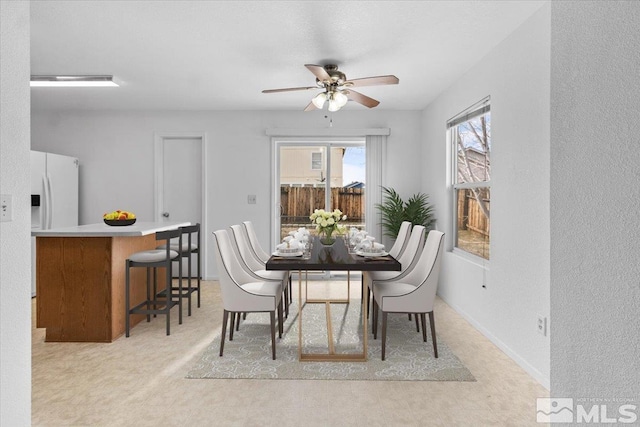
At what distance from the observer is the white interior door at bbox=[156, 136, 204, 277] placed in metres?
5.93

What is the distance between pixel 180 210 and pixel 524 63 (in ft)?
16.1

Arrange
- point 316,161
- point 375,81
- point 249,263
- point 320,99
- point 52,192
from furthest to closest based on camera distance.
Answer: point 316,161
point 52,192
point 249,263
point 320,99
point 375,81

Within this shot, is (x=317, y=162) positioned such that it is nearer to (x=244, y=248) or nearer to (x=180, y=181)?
(x=180, y=181)

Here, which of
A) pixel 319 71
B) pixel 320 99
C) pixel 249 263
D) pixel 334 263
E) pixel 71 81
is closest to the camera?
pixel 334 263

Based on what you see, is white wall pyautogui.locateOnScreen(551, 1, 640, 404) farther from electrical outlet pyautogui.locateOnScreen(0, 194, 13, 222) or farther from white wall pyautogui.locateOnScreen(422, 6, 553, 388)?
electrical outlet pyautogui.locateOnScreen(0, 194, 13, 222)

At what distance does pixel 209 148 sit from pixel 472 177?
3.73 m

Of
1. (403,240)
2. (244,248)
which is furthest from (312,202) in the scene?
(244,248)

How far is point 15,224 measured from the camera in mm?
1572

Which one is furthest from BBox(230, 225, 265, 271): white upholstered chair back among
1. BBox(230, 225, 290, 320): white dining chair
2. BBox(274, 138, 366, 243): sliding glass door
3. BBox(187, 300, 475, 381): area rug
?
BBox(274, 138, 366, 243): sliding glass door

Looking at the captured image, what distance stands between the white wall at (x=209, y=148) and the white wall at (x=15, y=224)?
424 cm

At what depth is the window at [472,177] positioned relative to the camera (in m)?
3.76

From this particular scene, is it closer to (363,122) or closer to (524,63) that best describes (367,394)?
(524,63)

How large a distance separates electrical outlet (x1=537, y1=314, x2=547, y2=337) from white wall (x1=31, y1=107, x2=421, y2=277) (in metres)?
3.40

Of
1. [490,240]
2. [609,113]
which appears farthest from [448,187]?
[609,113]
